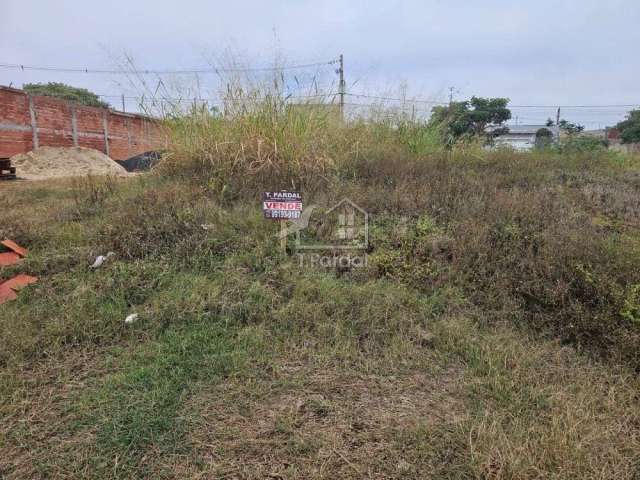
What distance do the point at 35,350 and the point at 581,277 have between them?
3194 mm

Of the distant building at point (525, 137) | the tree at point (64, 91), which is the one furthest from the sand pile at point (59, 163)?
the tree at point (64, 91)

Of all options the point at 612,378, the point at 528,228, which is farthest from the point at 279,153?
the point at 612,378

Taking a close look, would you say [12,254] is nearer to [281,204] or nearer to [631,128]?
[281,204]

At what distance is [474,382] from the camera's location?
169 centimetres

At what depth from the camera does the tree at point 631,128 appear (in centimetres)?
2625

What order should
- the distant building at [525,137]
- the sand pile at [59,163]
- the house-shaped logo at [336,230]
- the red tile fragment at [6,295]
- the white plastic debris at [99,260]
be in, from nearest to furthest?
the red tile fragment at [6,295], the white plastic debris at [99,260], the house-shaped logo at [336,230], the distant building at [525,137], the sand pile at [59,163]

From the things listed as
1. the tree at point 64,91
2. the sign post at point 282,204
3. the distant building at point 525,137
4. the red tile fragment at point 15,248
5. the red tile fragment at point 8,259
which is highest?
the tree at point 64,91

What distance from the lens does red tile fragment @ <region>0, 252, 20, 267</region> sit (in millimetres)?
2645

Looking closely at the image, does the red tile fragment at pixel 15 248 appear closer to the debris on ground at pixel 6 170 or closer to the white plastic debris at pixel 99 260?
the white plastic debris at pixel 99 260

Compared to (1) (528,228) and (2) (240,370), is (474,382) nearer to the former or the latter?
(2) (240,370)

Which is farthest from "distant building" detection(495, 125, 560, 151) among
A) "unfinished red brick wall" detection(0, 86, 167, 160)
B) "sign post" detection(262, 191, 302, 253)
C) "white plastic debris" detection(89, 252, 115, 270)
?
"unfinished red brick wall" detection(0, 86, 167, 160)

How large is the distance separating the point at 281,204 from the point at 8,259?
2.15 meters

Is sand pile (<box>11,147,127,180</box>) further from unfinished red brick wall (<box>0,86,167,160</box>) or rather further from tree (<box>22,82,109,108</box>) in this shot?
tree (<box>22,82,109,108</box>)

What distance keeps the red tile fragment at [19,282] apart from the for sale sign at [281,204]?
1.68m
